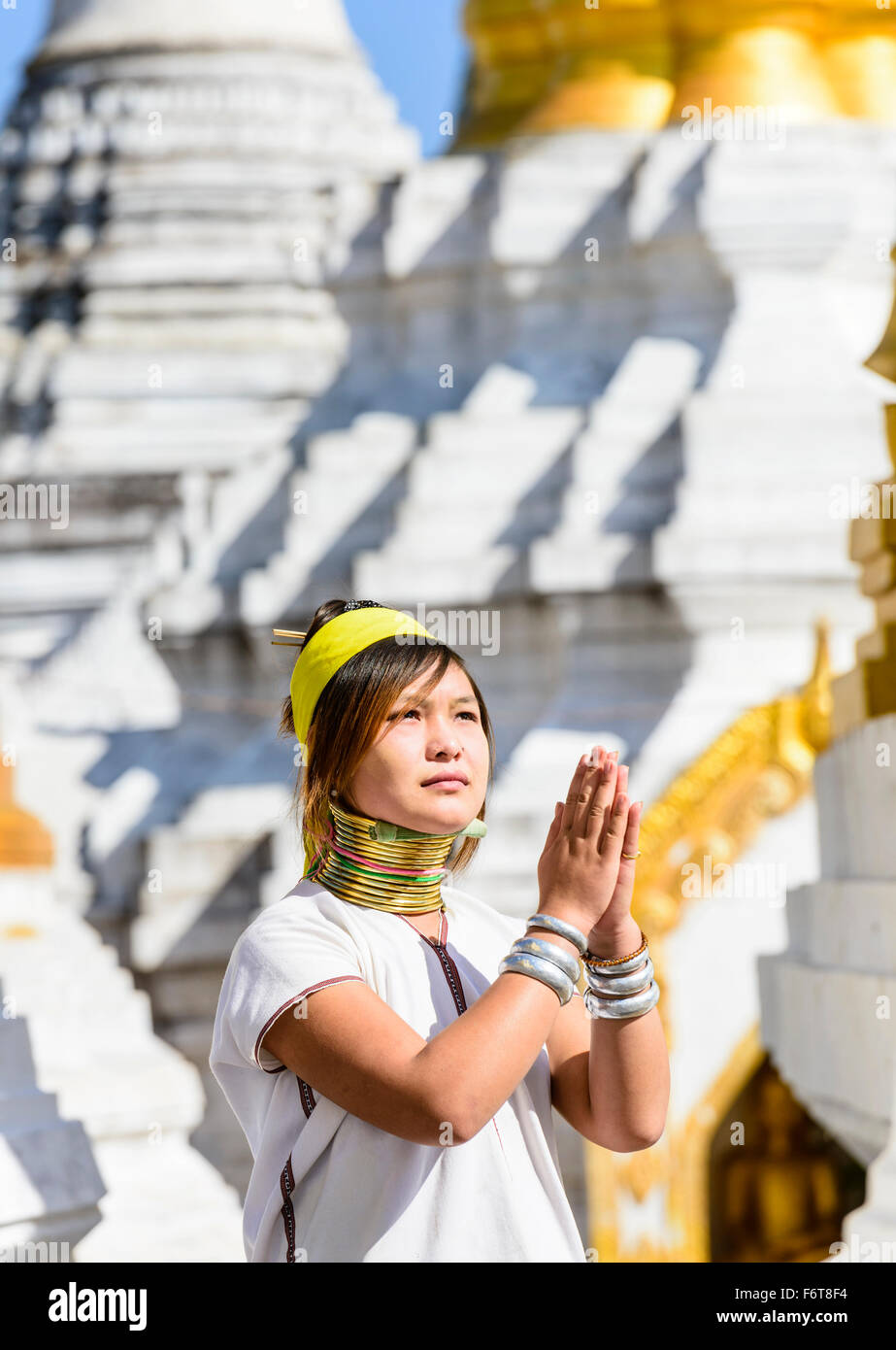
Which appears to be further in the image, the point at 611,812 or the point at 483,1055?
the point at 611,812

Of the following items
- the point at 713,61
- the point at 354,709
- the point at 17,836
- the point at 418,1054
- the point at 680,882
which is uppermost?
the point at 713,61

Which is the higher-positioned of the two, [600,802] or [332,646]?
[332,646]

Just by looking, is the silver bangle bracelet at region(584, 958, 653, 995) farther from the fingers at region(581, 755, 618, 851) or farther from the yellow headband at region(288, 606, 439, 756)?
the yellow headband at region(288, 606, 439, 756)

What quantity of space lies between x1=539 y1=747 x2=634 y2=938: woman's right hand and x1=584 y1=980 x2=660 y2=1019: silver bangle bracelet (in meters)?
0.15

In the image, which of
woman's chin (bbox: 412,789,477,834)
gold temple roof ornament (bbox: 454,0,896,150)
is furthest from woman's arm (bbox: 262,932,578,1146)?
gold temple roof ornament (bbox: 454,0,896,150)

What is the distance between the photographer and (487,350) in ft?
47.0

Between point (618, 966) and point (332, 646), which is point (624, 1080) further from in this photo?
point (332, 646)

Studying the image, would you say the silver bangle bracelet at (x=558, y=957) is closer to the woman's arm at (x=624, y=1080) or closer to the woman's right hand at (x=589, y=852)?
the woman's right hand at (x=589, y=852)

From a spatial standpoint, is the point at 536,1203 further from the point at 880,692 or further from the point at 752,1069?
the point at 752,1069

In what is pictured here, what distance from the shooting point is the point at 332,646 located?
113 inches

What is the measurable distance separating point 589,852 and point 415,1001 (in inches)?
11.0

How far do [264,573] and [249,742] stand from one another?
3.10 ft

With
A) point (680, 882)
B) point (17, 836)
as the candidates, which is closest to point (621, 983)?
point (17, 836)

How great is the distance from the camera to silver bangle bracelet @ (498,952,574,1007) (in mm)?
2605
